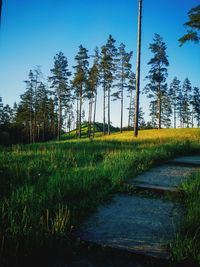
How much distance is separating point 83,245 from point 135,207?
1227mm

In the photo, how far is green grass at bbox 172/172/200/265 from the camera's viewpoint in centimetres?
197

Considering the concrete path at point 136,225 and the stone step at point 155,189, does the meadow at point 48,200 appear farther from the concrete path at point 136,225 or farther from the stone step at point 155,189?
the stone step at point 155,189

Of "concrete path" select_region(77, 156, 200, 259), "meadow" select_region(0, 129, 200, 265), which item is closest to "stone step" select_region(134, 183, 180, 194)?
"concrete path" select_region(77, 156, 200, 259)

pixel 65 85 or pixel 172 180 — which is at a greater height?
pixel 65 85

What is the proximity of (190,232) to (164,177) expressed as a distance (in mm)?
2488

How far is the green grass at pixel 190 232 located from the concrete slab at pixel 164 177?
396 mm

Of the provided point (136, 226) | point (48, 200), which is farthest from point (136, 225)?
point (48, 200)

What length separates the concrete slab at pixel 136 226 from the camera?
2209 millimetres

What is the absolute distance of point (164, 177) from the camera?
482 centimetres

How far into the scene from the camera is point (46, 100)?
61.2m

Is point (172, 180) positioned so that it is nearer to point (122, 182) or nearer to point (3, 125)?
point (122, 182)

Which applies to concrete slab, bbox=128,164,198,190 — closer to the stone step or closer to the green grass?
the stone step

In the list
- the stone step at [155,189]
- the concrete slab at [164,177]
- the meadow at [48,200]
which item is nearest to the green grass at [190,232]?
the meadow at [48,200]

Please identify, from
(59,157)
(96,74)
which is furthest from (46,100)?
(59,157)
